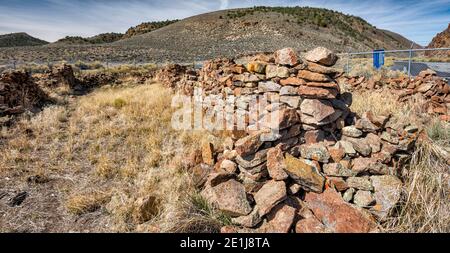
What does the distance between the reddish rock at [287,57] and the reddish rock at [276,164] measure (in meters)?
1.35

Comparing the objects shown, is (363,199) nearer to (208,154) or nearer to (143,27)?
(208,154)

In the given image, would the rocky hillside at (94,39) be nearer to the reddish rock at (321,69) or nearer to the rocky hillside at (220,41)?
the rocky hillside at (220,41)

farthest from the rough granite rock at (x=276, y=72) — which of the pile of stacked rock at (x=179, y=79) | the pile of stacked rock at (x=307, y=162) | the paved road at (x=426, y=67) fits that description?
the paved road at (x=426, y=67)

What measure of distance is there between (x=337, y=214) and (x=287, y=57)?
7.43 feet

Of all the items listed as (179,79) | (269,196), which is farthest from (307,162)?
(179,79)

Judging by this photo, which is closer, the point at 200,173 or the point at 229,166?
the point at 229,166

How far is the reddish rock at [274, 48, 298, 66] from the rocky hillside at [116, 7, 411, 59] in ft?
103

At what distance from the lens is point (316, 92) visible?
3.58 m

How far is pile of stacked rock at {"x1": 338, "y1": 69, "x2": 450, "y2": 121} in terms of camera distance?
19.8 feet

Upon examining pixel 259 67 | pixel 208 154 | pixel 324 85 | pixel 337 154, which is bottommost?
pixel 208 154

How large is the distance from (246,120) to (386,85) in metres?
6.36

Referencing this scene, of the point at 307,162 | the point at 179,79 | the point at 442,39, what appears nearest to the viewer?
the point at 307,162

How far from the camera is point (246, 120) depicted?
14.2 feet
